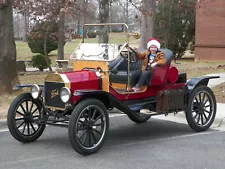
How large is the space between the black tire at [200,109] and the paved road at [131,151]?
0.17 meters

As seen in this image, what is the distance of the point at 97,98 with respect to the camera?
6.47m

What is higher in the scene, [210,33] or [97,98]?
[210,33]

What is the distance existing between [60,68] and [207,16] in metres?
22.1

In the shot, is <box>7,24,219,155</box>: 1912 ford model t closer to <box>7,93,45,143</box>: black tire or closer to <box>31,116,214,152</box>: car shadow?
<box>7,93,45,143</box>: black tire

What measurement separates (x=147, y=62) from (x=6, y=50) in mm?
5310

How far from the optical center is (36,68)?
Result: 83.9 ft

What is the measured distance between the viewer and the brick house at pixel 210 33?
91.3 ft

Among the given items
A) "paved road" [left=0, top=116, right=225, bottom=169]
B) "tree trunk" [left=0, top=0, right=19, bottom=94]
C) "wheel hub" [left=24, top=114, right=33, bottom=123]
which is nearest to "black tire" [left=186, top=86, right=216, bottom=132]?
"paved road" [left=0, top=116, right=225, bottom=169]

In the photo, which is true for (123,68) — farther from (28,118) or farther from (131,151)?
(28,118)

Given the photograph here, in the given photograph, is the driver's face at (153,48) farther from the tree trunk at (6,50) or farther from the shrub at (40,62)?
the shrub at (40,62)

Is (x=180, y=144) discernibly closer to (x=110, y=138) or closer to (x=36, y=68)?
(x=110, y=138)

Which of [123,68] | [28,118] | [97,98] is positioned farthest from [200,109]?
[28,118]

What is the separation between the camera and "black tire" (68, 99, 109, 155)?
5.92 m

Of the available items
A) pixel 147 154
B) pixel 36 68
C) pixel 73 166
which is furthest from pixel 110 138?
pixel 36 68
